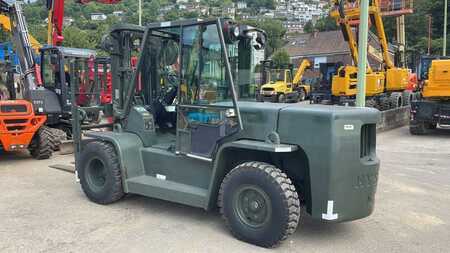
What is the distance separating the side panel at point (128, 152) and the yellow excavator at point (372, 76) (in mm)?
14295

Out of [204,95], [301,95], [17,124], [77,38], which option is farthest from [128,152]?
[77,38]

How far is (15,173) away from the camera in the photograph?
28.4 feet

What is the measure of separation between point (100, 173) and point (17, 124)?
11.9ft

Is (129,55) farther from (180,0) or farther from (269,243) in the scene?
(180,0)

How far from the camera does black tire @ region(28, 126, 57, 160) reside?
978 centimetres

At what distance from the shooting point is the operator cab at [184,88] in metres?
5.52

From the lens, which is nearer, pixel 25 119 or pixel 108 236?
pixel 108 236

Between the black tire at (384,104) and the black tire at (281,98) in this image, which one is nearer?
the black tire at (384,104)

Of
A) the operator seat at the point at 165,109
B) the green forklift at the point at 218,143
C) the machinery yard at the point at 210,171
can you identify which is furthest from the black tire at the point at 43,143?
the operator seat at the point at 165,109

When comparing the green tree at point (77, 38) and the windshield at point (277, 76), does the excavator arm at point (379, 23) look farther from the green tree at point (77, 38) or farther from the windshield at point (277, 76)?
the green tree at point (77, 38)

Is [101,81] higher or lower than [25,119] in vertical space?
higher

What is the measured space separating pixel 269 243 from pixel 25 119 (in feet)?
21.9

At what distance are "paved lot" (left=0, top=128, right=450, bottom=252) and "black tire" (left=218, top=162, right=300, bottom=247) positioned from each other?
17cm

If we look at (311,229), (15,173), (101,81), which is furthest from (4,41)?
(311,229)
